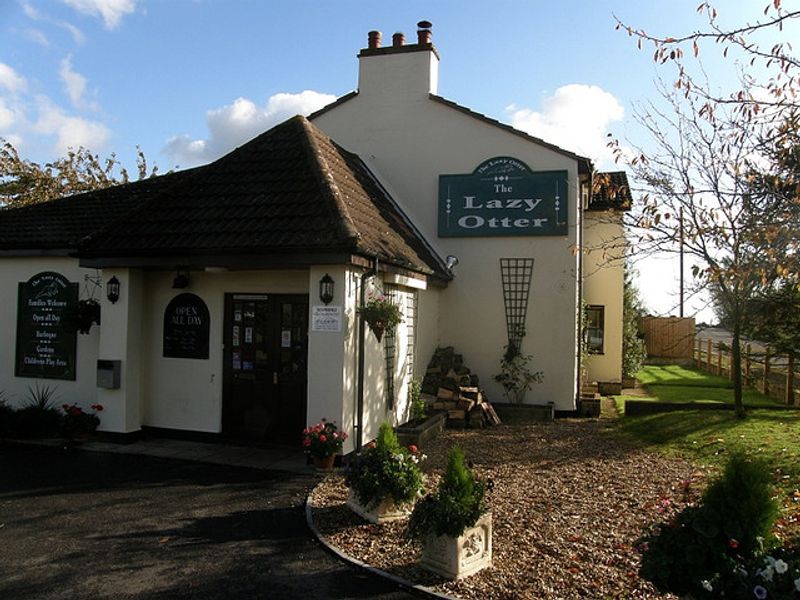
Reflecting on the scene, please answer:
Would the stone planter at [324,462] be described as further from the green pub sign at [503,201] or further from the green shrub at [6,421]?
the green pub sign at [503,201]

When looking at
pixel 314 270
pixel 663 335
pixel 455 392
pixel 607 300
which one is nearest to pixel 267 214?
pixel 314 270

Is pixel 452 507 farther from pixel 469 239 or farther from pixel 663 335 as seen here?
pixel 663 335

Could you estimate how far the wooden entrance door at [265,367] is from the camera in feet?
31.0

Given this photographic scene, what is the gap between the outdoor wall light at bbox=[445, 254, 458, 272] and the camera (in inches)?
526

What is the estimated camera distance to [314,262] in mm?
8258

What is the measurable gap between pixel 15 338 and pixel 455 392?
8022 millimetres

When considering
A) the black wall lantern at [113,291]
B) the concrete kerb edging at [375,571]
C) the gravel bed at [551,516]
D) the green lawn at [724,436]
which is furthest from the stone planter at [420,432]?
the black wall lantern at [113,291]

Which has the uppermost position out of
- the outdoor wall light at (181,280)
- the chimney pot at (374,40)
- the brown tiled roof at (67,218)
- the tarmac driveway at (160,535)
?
the chimney pot at (374,40)

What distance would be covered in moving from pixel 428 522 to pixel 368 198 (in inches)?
305

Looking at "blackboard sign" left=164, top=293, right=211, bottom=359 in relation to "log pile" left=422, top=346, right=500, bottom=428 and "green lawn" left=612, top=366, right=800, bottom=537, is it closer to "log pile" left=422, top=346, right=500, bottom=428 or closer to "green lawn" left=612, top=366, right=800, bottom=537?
"log pile" left=422, top=346, right=500, bottom=428

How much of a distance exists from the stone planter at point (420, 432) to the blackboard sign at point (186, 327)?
10.7ft

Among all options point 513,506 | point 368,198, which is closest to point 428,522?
point 513,506

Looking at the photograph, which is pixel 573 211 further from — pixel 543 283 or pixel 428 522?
pixel 428 522

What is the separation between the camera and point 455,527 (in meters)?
4.91
